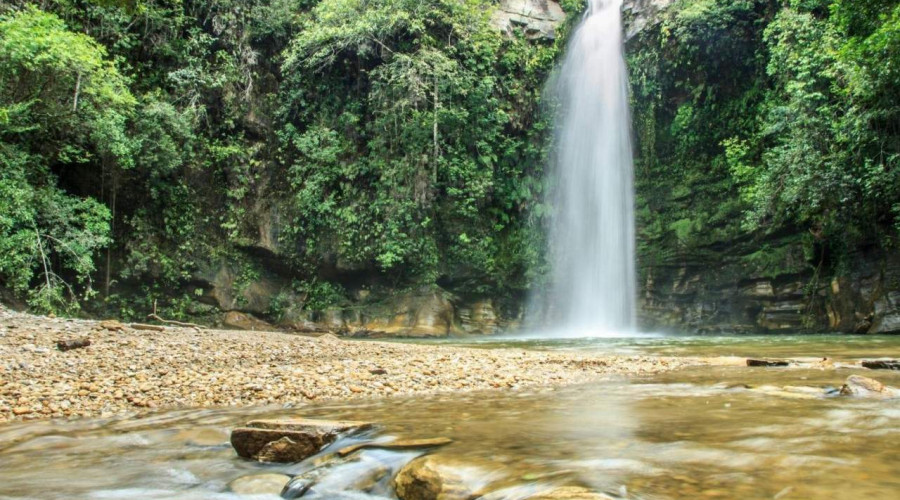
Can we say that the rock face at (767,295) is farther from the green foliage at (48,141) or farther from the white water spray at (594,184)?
the green foliage at (48,141)

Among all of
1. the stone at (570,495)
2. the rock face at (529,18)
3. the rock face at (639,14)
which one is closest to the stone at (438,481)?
the stone at (570,495)

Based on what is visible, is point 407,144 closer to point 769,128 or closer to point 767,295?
point 769,128

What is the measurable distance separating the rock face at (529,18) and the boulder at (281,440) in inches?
736

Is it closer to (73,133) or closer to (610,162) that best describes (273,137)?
(73,133)

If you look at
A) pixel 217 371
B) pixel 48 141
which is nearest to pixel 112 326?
pixel 217 371

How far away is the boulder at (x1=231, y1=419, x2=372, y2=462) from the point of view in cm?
267

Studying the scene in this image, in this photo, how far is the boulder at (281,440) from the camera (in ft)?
8.75

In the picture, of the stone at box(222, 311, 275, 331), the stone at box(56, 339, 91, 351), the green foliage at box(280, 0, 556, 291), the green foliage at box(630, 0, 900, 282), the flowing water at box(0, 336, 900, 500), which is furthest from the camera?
the green foliage at box(280, 0, 556, 291)

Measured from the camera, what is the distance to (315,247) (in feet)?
55.8

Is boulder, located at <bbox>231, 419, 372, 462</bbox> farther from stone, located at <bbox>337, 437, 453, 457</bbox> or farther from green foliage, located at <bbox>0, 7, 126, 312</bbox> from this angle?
green foliage, located at <bbox>0, 7, 126, 312</bbox>

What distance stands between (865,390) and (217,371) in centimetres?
557

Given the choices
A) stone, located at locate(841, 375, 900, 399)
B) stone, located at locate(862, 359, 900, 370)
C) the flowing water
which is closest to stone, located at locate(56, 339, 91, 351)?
the flowing water

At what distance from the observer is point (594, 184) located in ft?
60.3

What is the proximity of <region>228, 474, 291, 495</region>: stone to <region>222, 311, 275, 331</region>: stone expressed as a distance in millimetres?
14492
